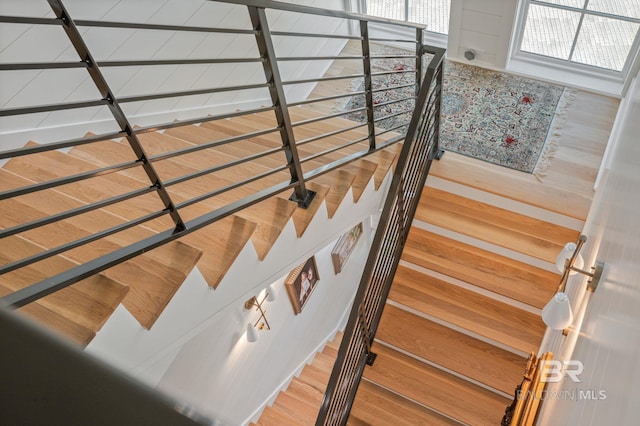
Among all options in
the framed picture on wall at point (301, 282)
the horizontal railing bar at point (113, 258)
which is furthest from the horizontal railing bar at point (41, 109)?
→ the framed picture on wall at point (301, 282)

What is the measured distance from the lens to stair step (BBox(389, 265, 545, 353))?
309 centimetres

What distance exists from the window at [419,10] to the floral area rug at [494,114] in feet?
1.81

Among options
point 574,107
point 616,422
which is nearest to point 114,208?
point 616,422

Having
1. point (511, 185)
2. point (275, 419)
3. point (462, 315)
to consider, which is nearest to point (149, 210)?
point (462, 315)

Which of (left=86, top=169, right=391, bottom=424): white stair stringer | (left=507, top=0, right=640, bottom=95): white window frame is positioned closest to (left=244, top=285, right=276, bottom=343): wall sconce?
(left=86, top=169, right=391, bottom=424): white stair stringer

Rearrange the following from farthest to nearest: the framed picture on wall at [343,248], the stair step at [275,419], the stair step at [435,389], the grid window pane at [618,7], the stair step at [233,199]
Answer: the framed picture on wall at [343,248] → the stair step at [275,419] → the grid window pane at [618,7] → the stair step at [435,389] → the stair step at [233,199]

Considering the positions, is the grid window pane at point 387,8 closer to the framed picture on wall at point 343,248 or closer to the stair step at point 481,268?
the framed picture on wall at point 343,248

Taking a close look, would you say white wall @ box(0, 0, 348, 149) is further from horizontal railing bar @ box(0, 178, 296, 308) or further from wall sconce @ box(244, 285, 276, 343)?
wall sconce @ box(244, 285, 276, 343)

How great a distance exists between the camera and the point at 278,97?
202 cm

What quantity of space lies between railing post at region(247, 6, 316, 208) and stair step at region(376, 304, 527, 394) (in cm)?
134

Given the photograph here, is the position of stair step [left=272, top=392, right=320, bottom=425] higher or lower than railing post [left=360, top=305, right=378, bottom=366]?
lower

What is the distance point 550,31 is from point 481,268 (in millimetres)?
2629

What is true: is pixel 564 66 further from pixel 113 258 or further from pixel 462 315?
pixel 113 258

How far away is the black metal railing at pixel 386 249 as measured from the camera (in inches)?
98.7
